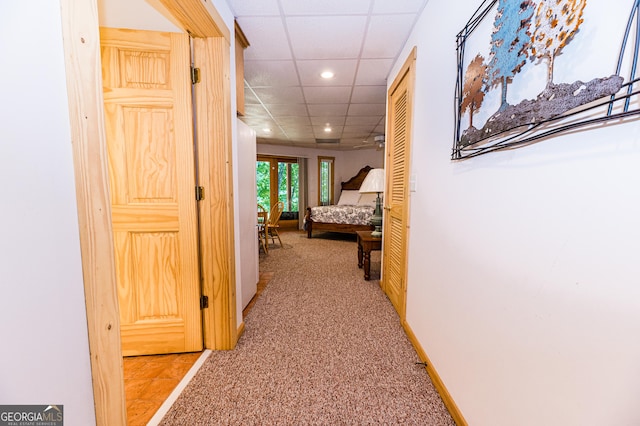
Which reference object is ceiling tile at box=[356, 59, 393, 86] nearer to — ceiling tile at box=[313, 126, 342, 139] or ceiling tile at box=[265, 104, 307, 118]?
ceiling tile at box=[265, 104, 307, 118]

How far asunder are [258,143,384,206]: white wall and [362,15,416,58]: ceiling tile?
4831mm

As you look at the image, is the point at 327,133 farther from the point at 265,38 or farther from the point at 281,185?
the point at 265,38

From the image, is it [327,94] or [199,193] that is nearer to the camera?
[199,193]

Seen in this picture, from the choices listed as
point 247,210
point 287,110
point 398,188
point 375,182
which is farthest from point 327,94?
point 247,210

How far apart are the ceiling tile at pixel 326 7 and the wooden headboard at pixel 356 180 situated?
5602 mm

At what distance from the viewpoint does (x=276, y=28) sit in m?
1.90

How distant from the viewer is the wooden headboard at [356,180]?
722cm

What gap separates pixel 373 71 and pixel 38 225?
111 inches

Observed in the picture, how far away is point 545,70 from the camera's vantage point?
72 cm

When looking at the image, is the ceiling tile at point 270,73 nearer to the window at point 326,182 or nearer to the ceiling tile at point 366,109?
the ceiling tile at point 366,109

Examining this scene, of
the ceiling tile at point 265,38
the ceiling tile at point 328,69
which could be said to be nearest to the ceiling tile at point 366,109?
the ceiling tile at point 328,69

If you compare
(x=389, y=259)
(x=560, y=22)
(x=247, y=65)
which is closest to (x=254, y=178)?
(x=247, y=65)

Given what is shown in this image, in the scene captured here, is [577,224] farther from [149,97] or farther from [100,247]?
[149,97]

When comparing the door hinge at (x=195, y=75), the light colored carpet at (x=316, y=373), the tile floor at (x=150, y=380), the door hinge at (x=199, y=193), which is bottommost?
the tile floor at (x=150, y=380)
